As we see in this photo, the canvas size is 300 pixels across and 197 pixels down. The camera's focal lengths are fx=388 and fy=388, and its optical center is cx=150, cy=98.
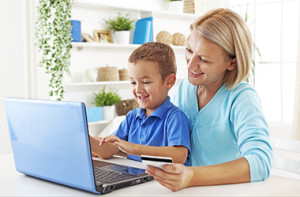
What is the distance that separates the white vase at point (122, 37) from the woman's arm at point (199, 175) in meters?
3.17

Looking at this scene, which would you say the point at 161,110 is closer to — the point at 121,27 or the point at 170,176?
the point at 170,176

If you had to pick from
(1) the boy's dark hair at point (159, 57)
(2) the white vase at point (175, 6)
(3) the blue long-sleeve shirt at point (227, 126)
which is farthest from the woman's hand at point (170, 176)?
(2) the white vase at point (175, 6)

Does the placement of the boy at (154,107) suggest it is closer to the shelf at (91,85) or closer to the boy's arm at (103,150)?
the boy's arm at (103,150)

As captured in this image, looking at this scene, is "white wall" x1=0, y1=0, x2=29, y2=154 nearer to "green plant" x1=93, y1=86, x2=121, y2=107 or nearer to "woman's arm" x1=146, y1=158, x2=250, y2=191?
"green plant" x1=93, y1=86, x2=121, y2=107

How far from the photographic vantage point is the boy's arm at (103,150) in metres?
1.32

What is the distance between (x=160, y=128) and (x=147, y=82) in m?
0.17

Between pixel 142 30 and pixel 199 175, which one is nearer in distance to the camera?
pixel 199 175

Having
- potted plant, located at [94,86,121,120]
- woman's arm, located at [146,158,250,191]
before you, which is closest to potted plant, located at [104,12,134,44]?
potted plant, located at [94,86,121,120]

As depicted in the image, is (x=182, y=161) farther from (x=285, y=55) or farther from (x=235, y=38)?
(x=285, y=55)

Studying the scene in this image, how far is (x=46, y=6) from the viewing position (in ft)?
11.2

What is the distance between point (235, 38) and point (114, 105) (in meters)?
2.96

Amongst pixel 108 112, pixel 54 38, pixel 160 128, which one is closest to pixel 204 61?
pixel 160 128

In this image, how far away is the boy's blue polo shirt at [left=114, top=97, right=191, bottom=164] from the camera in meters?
1.27

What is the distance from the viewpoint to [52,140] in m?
1.00
